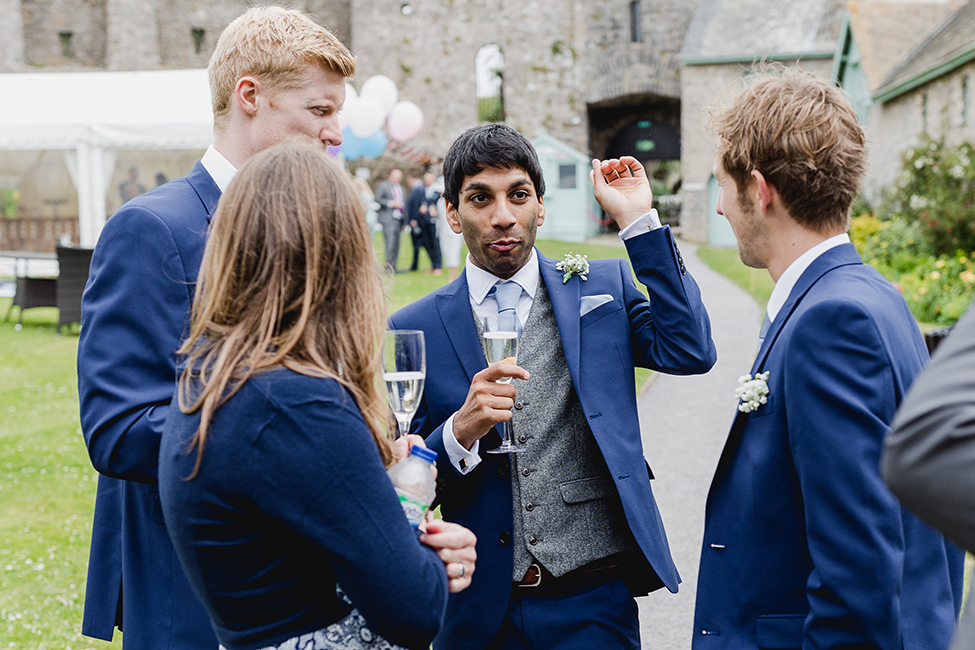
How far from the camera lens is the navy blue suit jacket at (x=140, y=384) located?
1.65 meters

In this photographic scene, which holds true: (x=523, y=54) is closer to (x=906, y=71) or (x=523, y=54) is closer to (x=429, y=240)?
(x=906, y=71)

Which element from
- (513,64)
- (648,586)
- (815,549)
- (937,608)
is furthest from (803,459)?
(513,64)

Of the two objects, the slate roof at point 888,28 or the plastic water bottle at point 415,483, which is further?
the slate roof at point 888,28

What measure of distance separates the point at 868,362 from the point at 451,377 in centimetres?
112

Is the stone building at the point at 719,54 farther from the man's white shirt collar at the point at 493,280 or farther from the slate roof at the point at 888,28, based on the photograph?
the man's white shirt collar at the point at 493,280

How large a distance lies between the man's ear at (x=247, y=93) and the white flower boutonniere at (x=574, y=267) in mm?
937

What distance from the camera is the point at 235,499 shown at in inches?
50.6

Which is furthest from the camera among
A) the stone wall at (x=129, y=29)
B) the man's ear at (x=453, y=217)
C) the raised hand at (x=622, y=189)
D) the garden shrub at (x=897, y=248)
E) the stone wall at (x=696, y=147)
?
the stone wall at (x=129, y=29)

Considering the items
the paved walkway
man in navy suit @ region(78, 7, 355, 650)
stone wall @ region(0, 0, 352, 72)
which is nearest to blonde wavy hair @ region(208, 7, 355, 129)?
man in navy suit @ region(78, 7, 355, 650)

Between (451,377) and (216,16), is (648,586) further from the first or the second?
(216,16)

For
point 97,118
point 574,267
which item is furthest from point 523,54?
point 574,267

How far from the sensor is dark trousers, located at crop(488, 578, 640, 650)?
206 cm

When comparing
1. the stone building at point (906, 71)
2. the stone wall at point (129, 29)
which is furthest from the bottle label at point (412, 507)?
the stone wall at point (129, 29)

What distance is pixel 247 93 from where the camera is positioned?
6.62 feet
